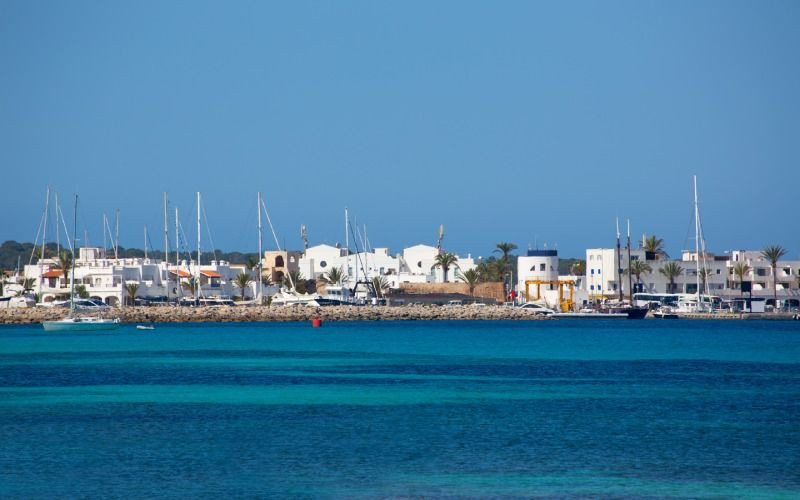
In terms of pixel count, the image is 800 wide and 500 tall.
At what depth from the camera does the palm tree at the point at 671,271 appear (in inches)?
5059

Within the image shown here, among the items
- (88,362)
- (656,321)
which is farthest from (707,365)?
(656,321)

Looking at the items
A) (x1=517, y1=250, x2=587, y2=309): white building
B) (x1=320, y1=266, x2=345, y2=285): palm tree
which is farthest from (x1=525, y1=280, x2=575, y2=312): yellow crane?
(x1=320, y1=266, x2=345, y2=285): palm tree

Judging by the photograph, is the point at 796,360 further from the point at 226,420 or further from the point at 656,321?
the point at 656,321

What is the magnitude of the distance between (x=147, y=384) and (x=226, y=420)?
12350 millimetres

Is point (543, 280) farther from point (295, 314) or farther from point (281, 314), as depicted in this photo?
point (281, 314)

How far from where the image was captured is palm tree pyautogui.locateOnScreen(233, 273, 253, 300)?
5059 inches

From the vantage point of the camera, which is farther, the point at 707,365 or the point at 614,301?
the point at 614,301

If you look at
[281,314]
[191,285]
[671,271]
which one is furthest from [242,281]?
[671,271]

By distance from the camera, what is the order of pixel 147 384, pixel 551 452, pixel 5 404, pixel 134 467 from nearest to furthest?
pixel 134 467 < pixel 551 452 < pixel 5 404 < pixel 147 384

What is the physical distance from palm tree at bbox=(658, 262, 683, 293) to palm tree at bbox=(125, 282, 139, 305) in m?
56.8

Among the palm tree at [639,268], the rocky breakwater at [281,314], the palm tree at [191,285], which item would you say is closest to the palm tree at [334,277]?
the rocky breakwater at [281,314]

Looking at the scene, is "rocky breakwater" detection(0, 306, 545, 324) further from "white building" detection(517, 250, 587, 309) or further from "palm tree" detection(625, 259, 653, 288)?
"palm tree" detection(625, 259, 653, 288)

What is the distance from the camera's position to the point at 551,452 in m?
26.9

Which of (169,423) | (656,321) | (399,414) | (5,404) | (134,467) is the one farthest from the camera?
(656,321)
